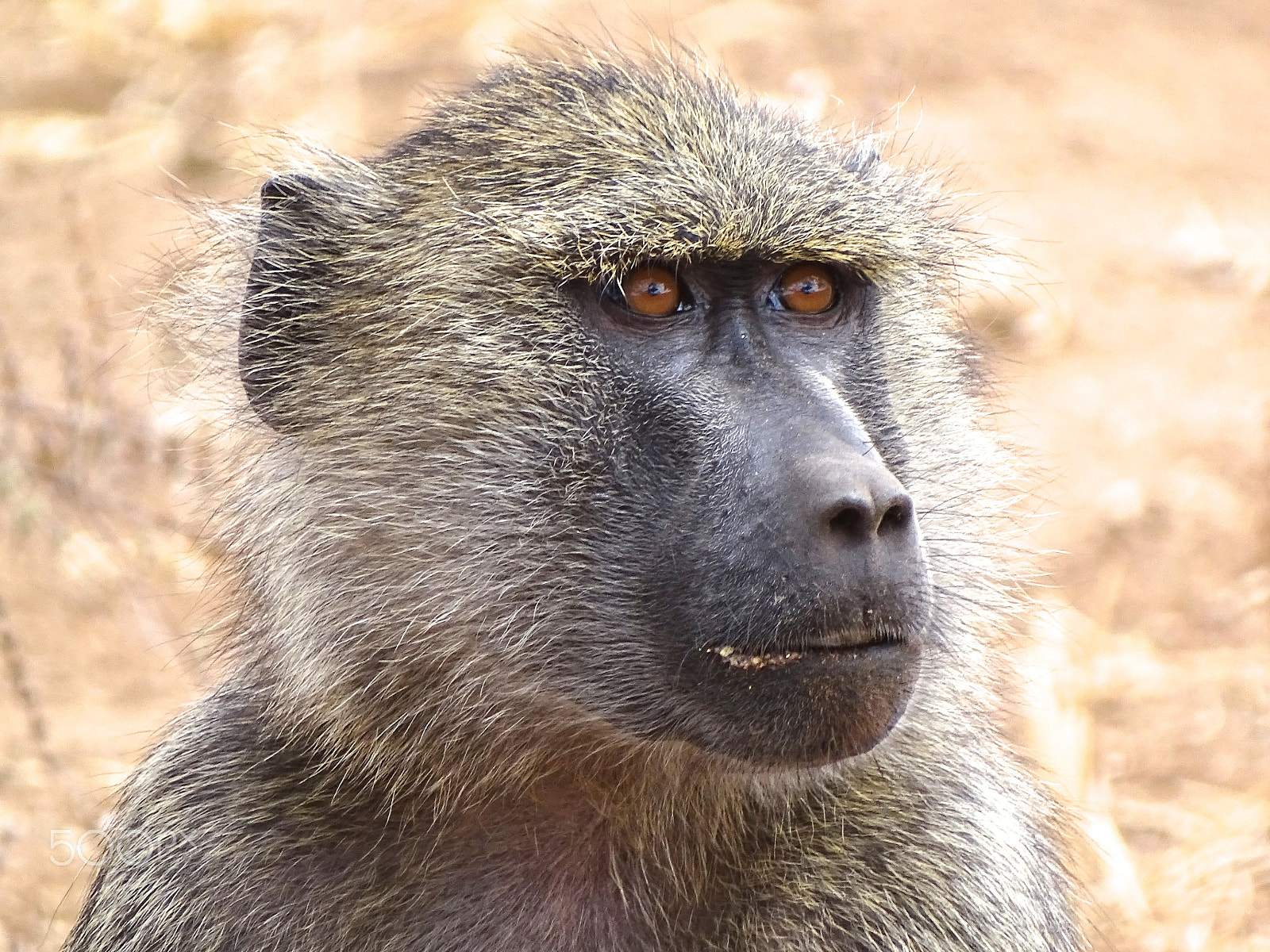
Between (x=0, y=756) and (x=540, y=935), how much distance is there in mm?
3165

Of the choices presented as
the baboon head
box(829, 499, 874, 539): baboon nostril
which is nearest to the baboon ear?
the baboon head

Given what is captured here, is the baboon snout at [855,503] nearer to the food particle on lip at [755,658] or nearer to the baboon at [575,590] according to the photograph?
the baboon at [575,590]

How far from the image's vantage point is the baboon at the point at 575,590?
260 centimetres

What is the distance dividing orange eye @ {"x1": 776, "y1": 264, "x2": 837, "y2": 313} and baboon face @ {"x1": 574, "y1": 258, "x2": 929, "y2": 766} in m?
0.06

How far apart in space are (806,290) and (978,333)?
1.06 meters

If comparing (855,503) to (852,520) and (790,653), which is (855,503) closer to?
(852,520)

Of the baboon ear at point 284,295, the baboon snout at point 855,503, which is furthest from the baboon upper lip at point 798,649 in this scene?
the baboon ear at point 284,295

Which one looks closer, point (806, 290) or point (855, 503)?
point (855, 503)

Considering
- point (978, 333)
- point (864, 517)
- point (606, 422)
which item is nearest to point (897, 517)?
point (864, 517)

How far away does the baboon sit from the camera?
260 cm

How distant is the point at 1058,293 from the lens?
7578mm

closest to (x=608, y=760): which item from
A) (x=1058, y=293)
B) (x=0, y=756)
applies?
(x=0, y=756)

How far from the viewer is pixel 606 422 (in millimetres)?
2691

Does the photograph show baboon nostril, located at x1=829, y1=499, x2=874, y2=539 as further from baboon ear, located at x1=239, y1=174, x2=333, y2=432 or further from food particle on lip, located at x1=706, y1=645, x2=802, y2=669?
baboon ear, located at x1=239, y1=174, x2=333, y2=432
